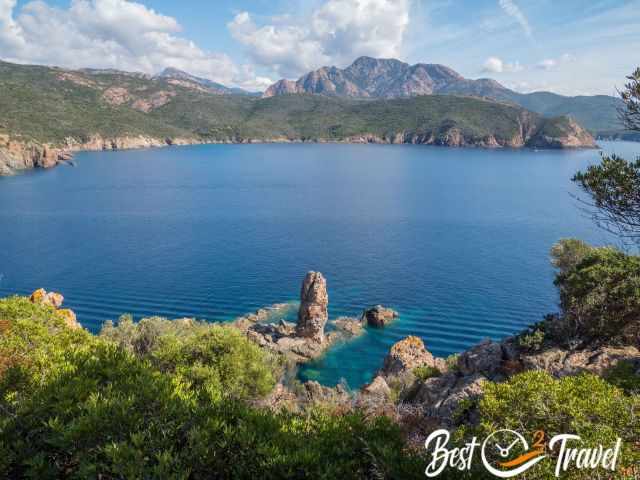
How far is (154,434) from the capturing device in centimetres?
813

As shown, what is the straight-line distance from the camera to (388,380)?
31141 mm

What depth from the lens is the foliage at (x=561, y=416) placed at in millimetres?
6902

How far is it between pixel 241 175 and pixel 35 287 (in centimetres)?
11260

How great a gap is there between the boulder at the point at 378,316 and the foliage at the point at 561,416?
1520 inches

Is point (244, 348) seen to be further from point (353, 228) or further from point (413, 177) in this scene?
point (413, 177)

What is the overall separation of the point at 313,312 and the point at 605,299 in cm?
2691

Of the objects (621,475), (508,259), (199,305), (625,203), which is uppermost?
(625,203)

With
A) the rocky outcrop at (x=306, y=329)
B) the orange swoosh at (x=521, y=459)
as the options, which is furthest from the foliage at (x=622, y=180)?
the rocky outcrop at (x=306, y=329)

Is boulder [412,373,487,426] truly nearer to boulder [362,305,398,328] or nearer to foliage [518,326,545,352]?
foliage [518,326,545,352]

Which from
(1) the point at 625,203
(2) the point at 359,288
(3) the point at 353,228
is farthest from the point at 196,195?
(1) the point at 625,203

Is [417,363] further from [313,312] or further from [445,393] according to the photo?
[445,393]

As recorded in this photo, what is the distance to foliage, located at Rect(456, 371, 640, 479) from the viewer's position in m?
6.90

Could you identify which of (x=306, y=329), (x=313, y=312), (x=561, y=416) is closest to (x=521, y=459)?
(x=561, y=416)

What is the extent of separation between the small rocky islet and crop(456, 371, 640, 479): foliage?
253 cm
